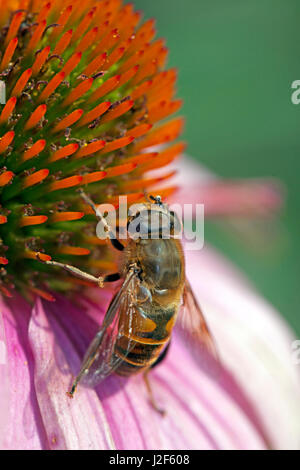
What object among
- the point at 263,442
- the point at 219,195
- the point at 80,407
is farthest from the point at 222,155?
the point at 80,407

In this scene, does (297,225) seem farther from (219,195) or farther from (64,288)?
(64,288)

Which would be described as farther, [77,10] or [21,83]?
[77,10]

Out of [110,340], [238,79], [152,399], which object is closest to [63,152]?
[110,340]

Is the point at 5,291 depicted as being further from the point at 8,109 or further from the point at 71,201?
the point at 8,109

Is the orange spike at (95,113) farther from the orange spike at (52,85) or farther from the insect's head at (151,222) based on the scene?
the insect's head at (151,222)

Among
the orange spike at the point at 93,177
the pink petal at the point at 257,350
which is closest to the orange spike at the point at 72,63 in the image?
the orange spike at the point at 93,177

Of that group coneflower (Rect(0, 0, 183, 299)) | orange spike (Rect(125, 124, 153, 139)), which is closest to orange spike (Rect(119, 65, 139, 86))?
coneflower (Rect(0, 0, 183, 299))

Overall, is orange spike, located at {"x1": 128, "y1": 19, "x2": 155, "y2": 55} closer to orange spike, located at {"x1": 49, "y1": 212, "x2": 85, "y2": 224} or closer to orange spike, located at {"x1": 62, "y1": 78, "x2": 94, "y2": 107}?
orange spike, located at {"x1": 62, "y1": 78, "x2": 94, "y2": 107}
